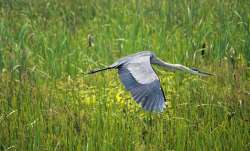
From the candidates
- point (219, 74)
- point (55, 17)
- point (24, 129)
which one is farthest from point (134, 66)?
point (55, 17)

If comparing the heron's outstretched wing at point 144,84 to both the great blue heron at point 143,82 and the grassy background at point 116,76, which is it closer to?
the great blue heron at point 143,82

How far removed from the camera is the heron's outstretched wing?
7.19ft

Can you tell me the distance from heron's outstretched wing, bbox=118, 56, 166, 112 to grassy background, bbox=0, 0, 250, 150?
0.35 m

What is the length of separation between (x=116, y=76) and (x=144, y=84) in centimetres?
129

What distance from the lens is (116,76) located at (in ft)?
11.6

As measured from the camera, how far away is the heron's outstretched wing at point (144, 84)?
2.19 m

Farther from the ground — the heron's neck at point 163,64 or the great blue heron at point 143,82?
the heron's neck at point 163,64

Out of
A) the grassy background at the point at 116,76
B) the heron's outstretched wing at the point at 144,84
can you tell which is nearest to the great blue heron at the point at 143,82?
the heron's outstretched wing at the point at 144,84

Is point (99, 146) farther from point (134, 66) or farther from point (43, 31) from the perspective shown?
point (43, 31)

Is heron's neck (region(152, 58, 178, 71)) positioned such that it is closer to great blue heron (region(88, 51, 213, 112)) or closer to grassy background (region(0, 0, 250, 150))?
great blue heron (region(88, 51, 213, 112))

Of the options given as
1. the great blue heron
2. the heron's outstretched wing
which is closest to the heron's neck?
the great blue heron

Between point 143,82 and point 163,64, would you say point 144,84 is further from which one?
point 163,64

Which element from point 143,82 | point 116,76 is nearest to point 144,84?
point 143,82

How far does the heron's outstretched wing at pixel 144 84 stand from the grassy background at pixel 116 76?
348 millimetres
